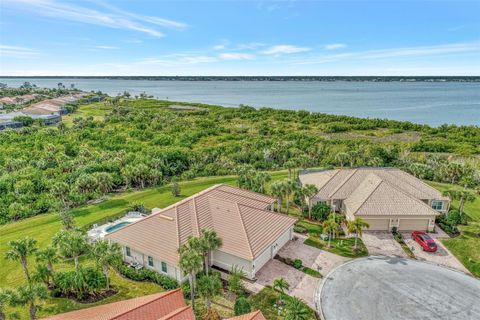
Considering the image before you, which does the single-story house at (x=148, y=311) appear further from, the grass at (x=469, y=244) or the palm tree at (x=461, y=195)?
the palm tree at (x=461, y=195)

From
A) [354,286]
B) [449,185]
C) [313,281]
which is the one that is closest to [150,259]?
[313,281]

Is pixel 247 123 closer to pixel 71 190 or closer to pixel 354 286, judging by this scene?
pixel 71 190

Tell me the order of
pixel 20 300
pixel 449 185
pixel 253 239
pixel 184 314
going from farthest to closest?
pixel 449 185, pixel 253 239, pixel 20 300, pixel 184 314

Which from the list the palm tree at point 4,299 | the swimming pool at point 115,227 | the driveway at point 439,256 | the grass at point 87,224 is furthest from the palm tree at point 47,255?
the driveway at point 439,256

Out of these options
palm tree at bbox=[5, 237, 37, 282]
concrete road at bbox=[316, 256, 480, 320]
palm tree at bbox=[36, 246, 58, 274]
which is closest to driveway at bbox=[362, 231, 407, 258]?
concrete road at bbox=[316, 256, 480, 320]

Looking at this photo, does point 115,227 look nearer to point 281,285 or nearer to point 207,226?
point 207,226

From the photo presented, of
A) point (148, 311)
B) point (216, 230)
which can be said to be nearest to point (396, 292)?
point (216, 230)
